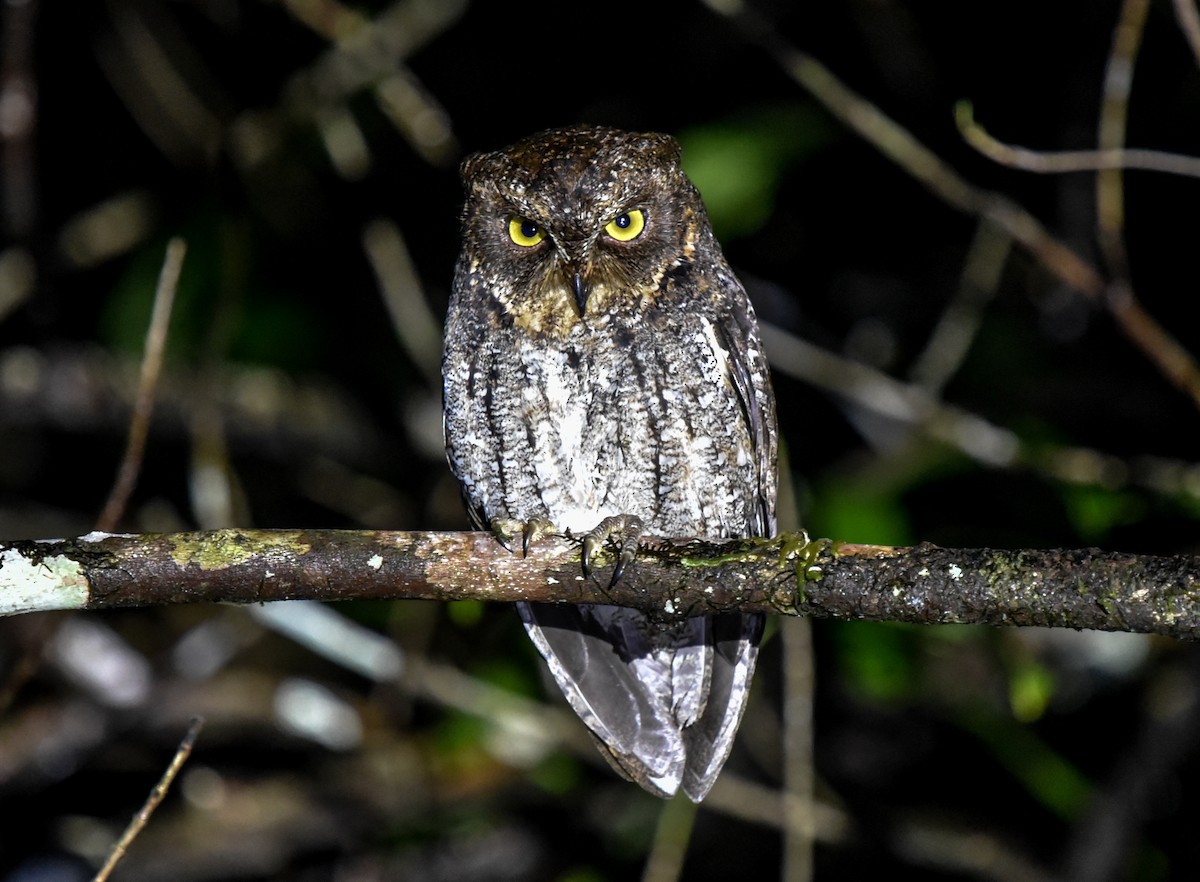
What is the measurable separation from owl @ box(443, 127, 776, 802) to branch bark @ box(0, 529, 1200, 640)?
1.59 ft

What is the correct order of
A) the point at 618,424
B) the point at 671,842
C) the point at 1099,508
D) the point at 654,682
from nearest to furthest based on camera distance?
the point at 618,424
the point at 654,682
the point at 1099,508
the point at 671,842

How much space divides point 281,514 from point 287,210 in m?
1.35

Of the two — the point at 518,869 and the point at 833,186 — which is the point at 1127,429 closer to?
the point at 833,186

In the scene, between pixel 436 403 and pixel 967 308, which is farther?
pixel 436 403

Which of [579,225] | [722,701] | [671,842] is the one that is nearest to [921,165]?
[579,225]

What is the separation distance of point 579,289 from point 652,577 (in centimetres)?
87

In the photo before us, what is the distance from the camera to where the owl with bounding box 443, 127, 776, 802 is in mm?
3092

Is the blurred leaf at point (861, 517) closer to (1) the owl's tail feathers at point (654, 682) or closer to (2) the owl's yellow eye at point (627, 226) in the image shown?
(1) the owl's tail feathers at point (654, 682)

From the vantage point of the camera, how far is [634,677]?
3.51 metres

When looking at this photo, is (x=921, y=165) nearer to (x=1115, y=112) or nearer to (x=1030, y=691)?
(x=1115, y=112)

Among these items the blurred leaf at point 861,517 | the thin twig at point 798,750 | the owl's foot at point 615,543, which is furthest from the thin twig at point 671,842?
the owl's foot at point 615,543

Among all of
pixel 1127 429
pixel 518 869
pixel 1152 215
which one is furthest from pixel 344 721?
pixel 1152 215

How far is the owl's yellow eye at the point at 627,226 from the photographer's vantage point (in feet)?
10.2

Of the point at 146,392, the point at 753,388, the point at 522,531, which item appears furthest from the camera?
the point at 753,388
